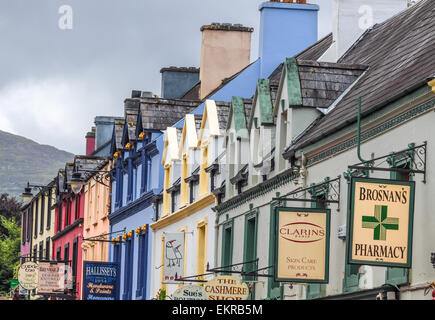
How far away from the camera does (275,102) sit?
2897 cm

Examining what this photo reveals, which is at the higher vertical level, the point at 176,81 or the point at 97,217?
the point at 176,81

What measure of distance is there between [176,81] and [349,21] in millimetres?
19312

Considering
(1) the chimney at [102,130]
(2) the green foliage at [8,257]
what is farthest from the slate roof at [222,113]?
(2) the green foliage at [8,257]

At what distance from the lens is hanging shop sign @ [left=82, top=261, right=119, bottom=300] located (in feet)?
157

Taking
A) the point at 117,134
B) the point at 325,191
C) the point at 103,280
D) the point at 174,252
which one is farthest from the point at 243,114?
the point at 117,134

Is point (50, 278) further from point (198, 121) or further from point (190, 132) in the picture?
point (190, 132)

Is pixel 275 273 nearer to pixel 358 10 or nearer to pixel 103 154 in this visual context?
pixel 358 10

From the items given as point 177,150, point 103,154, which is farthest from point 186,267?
point 103,154

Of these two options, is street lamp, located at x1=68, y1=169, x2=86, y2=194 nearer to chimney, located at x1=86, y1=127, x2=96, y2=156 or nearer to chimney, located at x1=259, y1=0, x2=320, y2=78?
chimney, located at x1=259, y1=0, x2=320, y2=78

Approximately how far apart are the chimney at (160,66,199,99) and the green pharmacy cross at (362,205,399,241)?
32180mm

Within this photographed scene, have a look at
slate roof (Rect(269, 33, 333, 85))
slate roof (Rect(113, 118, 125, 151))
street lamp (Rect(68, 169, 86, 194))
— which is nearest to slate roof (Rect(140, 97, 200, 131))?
slate roof (Rect(113, 118, 125, 151))

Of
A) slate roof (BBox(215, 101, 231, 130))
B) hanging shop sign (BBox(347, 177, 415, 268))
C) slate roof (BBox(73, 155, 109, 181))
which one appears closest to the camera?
hanging shop sign (BBox(347, 177, 415, 268))

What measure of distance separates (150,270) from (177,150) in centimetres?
521

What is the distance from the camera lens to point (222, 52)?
46000 mm
